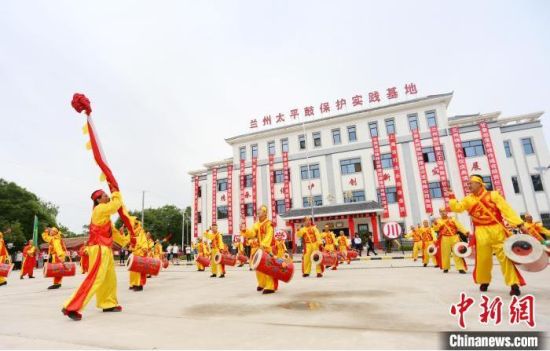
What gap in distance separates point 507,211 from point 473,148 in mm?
22534

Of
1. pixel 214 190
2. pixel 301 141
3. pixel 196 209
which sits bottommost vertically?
pixel 196 209

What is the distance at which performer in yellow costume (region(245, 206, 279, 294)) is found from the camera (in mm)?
6562

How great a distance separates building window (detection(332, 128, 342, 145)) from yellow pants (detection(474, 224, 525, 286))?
948 inches

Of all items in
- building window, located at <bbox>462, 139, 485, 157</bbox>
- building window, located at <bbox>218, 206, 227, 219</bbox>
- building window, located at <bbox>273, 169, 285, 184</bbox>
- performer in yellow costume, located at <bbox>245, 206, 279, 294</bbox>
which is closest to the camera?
performer in yellow costume, located at <bbox>245, 206, 279, 294</bbox>

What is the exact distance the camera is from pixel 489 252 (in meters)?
5.49

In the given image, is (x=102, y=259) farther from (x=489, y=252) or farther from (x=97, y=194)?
(x=489, y=252)

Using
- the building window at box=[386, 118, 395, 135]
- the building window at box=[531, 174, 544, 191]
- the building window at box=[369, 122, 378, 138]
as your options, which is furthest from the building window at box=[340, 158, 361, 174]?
the building window at box=[531, 174, 544, 191]

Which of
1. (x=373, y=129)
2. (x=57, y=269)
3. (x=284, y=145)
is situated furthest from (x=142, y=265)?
(x=284, y=145)

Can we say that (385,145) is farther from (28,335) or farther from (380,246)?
(28,335)

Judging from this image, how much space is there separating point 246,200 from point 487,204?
86.5 ft

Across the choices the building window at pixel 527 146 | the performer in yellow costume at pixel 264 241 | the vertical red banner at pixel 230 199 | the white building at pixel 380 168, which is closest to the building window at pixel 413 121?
the white building at pixel 380 168

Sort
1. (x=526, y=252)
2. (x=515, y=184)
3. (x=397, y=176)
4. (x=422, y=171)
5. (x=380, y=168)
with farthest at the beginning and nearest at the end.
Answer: (x=380, y=168)
(x=397, y=176)
(x=422, y=171)
(x=515, y=184)
(x=526, y=252)

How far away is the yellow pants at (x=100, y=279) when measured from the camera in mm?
4781

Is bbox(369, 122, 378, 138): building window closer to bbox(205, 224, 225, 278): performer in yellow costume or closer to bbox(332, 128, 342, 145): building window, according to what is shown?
bbox(332, 128, 342, 145): building window
